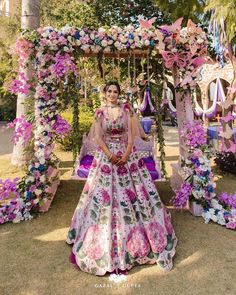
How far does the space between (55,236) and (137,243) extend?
156 centimetres

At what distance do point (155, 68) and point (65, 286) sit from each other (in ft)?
16.0

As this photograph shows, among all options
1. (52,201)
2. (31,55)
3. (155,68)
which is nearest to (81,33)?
(31,55)

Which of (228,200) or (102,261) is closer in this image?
(102,261)

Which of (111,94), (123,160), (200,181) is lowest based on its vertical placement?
(200,181)

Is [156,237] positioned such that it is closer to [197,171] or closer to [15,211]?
[197,171]

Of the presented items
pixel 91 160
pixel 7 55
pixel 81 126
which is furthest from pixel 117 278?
pixel 7 55

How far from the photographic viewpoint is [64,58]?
5473 millimetres

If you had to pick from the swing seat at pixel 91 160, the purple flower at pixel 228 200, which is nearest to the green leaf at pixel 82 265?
the swing seat at pixel 91 160

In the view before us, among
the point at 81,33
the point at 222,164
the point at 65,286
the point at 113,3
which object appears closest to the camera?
the point at 65,286

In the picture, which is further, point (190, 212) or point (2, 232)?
point (190, 212)

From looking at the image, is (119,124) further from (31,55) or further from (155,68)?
(155,68)

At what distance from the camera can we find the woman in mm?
3904

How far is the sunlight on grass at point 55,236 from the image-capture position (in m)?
4.80

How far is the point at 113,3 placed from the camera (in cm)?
1134
